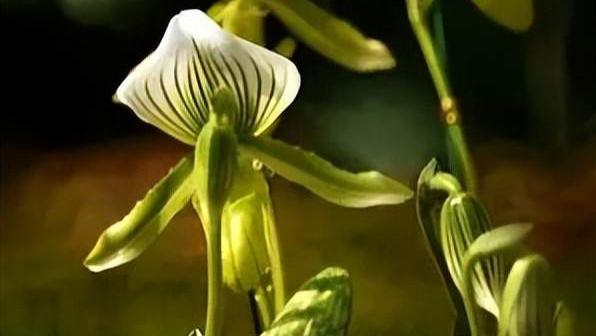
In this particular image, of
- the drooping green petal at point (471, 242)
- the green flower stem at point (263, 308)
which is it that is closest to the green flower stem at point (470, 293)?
the drooping green petal at point (471, 242)

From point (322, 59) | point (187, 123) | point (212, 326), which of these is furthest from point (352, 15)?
point (212, 326)

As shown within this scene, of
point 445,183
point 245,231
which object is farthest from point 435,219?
point 245,231

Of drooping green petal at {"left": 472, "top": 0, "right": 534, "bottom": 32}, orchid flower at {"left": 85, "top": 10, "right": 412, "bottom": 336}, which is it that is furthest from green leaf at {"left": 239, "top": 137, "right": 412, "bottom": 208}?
drooping green petal at {"left": 472, "top": 0, "right": 534, "bottom": 32}

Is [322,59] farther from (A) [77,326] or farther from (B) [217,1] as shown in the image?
(A) [77,326]

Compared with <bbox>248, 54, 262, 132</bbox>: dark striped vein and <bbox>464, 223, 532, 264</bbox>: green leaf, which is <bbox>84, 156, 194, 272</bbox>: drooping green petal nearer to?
<bbox>248, 54, 262, 132</bbox>: dark striped vein

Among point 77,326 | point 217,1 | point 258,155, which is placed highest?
point 217,1

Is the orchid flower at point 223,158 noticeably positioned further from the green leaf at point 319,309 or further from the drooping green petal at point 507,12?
the drooping green petal at point 507,12
